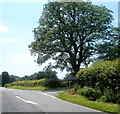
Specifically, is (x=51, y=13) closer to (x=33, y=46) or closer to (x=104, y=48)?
(x=33, y=46)

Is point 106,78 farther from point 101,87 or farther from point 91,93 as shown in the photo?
point 91,93

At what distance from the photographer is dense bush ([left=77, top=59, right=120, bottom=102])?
16.3 meters

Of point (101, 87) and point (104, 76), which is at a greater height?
point (104, 76)

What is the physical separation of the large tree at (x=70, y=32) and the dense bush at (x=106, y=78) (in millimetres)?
22627

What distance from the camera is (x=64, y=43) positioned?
147ft

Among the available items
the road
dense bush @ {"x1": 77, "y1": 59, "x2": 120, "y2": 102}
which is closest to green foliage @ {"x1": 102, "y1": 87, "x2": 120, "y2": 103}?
dense bush @ {"x1": 77, "y1": 59, "x2": 120, "y2": 102}

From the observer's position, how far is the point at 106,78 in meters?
17.7

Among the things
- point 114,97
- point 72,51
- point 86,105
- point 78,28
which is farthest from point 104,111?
point 72,51

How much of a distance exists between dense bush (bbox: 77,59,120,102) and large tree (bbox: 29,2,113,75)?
74.2 ft

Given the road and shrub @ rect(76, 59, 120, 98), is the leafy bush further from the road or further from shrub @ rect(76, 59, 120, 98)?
the road

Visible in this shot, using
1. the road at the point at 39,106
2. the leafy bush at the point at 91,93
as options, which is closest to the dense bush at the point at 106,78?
the leafy bush at the point at 91,93

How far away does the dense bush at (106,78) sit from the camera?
16.3m

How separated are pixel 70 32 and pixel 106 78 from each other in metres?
27.1

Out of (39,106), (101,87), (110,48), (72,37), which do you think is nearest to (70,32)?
(72,37)
